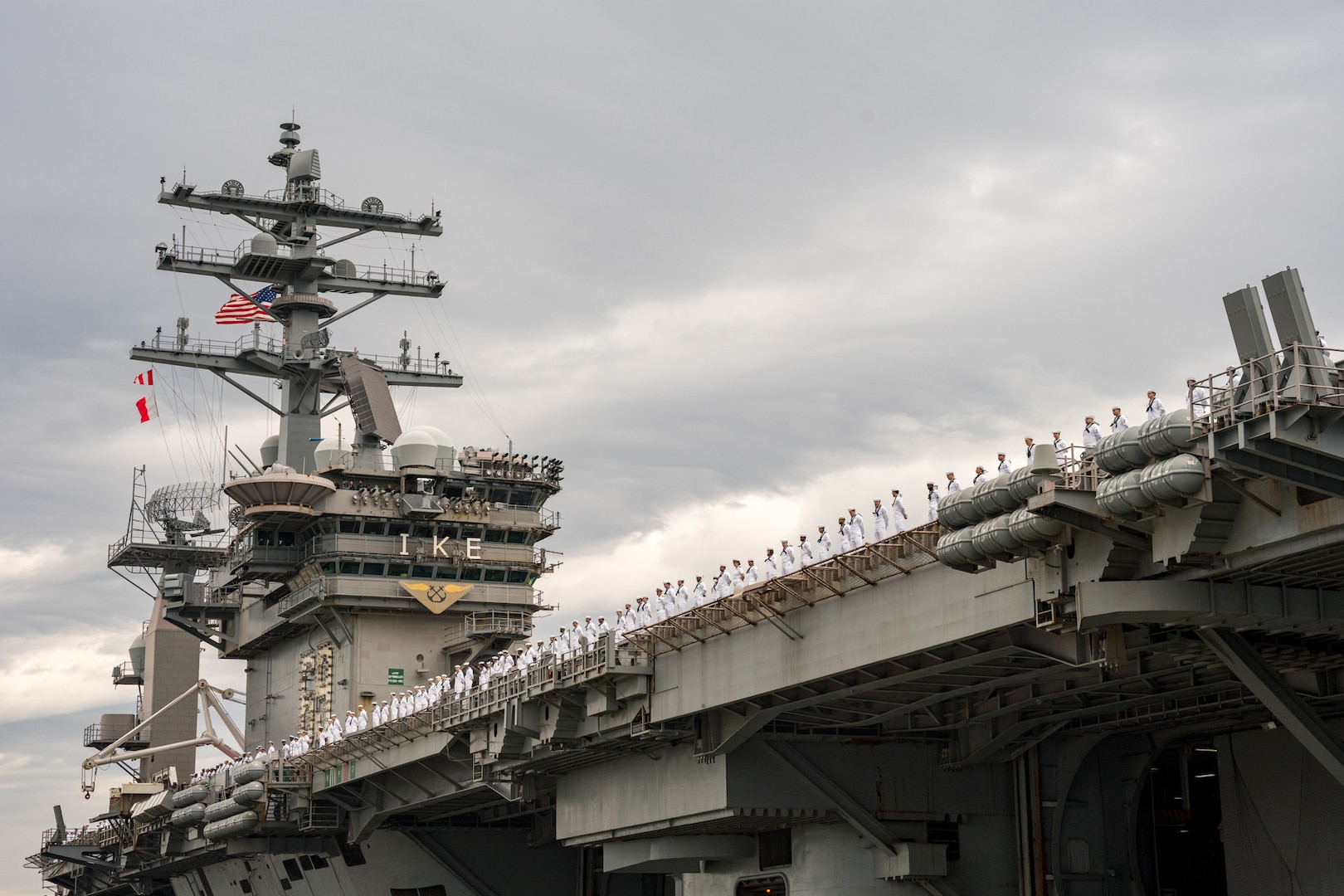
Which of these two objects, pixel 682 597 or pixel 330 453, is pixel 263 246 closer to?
pixel 330 453

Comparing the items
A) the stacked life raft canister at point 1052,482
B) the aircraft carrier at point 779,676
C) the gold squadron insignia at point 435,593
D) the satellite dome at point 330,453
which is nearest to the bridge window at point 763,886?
the aircraft carrier at point 779,676

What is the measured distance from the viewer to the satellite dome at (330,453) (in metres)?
51.1

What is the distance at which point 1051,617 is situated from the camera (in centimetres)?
1991

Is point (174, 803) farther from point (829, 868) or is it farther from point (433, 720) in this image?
point (829, 868)

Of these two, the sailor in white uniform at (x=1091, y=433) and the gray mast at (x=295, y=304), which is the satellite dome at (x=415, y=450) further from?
the sailor in white uniform at (x=1091, y=433)

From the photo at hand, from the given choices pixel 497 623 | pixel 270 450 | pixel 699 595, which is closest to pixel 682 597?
pixel 699 595

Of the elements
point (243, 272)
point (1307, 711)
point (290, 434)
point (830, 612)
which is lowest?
point (1307, 711)

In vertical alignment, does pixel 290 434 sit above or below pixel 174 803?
above

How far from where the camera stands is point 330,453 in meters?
51.6

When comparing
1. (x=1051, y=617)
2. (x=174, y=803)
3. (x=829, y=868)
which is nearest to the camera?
(x=1051, y=617)

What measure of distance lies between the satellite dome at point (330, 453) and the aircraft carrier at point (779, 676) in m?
0.13

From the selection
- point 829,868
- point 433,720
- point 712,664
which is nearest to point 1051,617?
point 712,664

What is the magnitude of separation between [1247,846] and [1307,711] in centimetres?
1154

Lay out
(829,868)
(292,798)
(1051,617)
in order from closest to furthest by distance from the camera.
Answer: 1. (1051,617)
2. (829,868)
3. (292,798)
